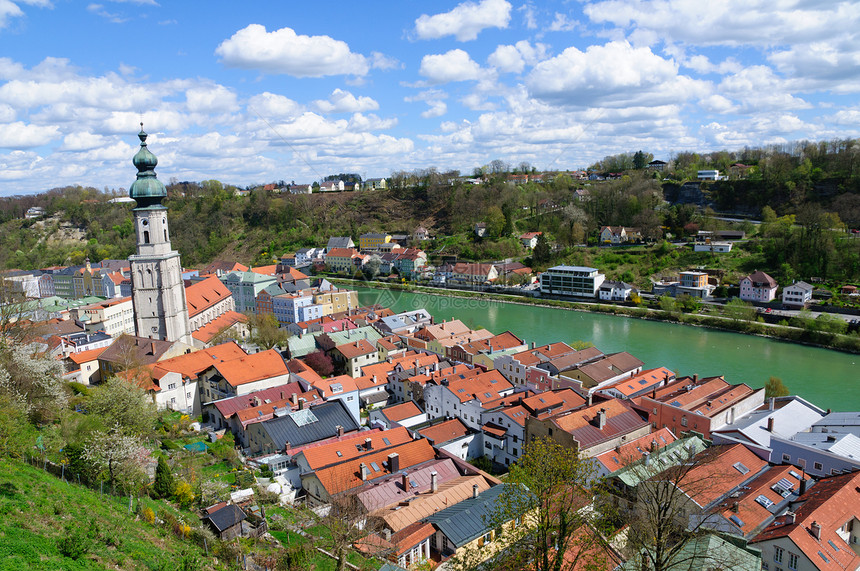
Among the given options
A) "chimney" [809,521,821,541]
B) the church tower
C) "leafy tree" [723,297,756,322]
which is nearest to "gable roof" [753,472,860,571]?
"chimney" [809,521,821,541]

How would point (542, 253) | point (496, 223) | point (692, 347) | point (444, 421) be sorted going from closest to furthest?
point (444, 421)
point (692, 347)
point (542, 253)
point (496, 223)

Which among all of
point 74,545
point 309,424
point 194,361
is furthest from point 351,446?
point 194,361

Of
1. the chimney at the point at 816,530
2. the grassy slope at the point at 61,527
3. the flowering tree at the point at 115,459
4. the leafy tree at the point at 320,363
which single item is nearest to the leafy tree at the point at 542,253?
the leafy tree at the point at 320,363

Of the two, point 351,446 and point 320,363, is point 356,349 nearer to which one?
point 320,363

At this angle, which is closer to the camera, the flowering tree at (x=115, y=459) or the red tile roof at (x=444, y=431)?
the flowering tree at (x=115, y=459)

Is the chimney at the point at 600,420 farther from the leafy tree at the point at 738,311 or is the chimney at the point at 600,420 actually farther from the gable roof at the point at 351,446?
the leafy tree at the point at 738,311
